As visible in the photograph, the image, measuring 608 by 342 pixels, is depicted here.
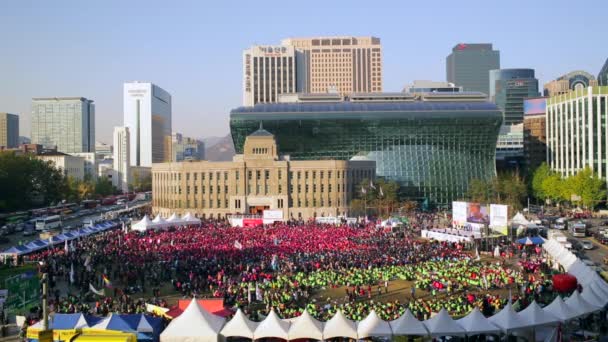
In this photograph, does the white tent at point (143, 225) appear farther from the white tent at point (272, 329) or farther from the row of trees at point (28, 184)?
the white tent at point (272, 329)

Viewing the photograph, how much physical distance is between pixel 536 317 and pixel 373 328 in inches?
252

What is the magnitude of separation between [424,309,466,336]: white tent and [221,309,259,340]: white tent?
21.2 feet

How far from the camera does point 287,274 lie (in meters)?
39.2

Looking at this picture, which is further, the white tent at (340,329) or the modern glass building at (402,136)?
the modern glass building at (402,136)

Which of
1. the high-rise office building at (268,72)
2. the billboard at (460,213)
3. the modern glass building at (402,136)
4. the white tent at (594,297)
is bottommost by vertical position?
the white tent at (594,297)

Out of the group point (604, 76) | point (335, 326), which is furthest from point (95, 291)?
point (604, 76)

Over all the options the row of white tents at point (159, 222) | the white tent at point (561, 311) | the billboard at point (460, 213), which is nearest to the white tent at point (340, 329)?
the white tent at point (561, 311)

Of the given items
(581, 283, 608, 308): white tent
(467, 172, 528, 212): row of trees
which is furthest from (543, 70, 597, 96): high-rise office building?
(581, 283, 608, 308): white tent

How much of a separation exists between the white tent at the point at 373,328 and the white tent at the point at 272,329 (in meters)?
2.70

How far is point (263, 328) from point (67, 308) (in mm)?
10126

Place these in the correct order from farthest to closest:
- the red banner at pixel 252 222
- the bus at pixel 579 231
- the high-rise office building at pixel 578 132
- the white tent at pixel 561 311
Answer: the high-rise office building at pixel 578 132 → the red banner at pixel 252 222 → the bus at pixel 579 231 → the white tent at pixel 561 311

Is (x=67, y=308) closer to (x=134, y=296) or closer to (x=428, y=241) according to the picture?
(x=134, y=296)

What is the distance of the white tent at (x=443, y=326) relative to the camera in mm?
24047

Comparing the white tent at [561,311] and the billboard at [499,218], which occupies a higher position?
the billboard at [499,218]
